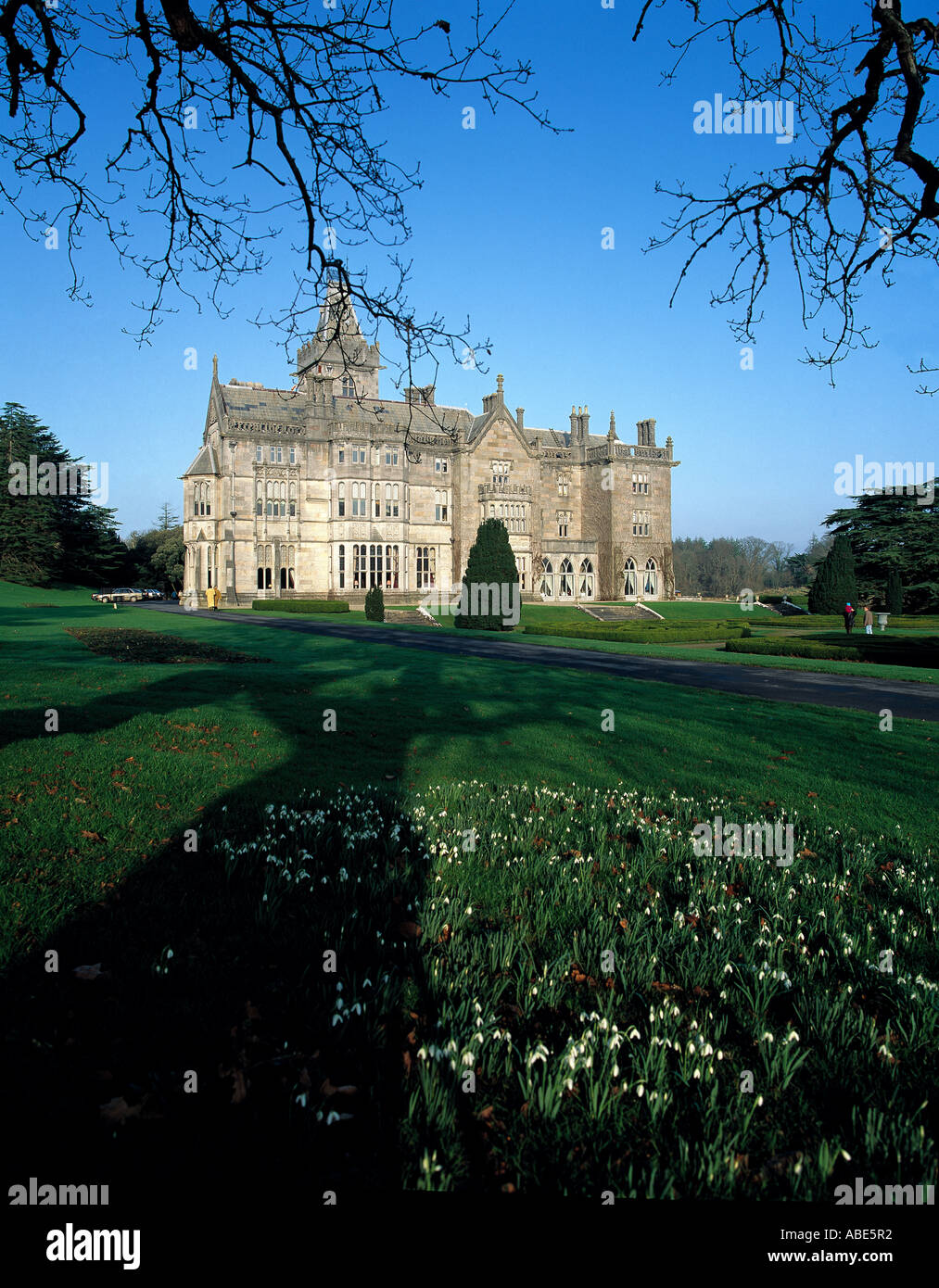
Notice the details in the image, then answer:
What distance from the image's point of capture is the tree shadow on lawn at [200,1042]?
3.13 meters

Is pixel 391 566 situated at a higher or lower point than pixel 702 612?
higher

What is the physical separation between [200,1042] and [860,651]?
2963cm

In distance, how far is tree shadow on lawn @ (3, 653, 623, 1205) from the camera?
3.13m

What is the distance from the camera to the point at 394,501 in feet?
204

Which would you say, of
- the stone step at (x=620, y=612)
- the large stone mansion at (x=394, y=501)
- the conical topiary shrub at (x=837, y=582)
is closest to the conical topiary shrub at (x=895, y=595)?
the conical topiary shrub at (x=837, y=582)

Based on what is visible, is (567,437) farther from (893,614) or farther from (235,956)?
(235,956)

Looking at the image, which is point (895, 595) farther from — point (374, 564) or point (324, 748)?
point (324, 748)

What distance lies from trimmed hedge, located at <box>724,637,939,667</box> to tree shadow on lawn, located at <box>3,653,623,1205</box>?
26.2 metres

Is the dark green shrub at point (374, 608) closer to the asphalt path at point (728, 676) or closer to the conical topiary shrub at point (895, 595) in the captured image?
the asphalt path at point (728, 676)

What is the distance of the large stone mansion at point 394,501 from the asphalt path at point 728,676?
96.9 ft

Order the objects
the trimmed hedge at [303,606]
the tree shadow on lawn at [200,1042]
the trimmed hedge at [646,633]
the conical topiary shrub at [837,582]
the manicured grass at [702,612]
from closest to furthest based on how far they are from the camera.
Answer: the tree shadow on lawn at [200,1042], the trimmed hedge at [646,633], the conical topiary shrub at [837,582], the trimmed hedge at [303,606], the manicured grass at [702,612]

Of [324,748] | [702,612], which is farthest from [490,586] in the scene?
[324,748]
